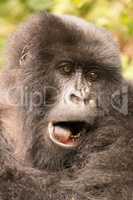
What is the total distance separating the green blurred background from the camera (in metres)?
5.93

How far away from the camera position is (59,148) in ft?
13.4

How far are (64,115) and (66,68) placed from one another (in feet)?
1.23

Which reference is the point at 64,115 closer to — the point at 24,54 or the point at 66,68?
the point at 66,68

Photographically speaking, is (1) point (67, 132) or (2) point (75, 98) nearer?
(1) point (67, 132)

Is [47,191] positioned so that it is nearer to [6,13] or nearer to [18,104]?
[18,104]

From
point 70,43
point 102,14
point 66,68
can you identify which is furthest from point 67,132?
point 102,14

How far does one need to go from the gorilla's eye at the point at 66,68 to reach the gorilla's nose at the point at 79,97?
188 millimetres

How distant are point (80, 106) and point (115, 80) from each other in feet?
1.26

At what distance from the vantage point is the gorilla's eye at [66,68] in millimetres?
4340

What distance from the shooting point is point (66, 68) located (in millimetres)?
4359

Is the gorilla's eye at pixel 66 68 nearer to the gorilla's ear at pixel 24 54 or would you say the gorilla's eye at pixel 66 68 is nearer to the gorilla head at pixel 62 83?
the gorilla head at pixel 62 83

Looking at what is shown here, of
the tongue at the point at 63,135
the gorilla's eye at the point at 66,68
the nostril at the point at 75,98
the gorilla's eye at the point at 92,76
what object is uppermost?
the gorilla's eye at the point at 66,68

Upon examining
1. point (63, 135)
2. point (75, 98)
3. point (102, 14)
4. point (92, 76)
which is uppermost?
point (102, 14)

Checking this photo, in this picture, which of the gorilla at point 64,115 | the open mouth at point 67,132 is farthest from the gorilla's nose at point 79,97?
the open mouth at point 67,132
